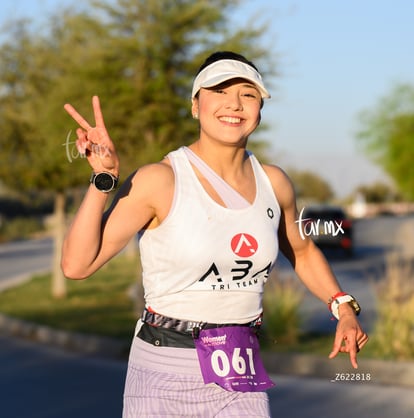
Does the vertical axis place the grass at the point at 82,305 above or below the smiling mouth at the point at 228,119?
above

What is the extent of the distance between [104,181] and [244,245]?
52cm

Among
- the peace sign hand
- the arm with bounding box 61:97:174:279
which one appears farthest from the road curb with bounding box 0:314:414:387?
the peace sign hand

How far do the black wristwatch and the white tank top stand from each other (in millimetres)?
256

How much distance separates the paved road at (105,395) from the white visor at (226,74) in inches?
171

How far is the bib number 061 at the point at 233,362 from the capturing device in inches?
129

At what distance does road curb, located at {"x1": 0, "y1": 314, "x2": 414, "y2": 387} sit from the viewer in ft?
29.0

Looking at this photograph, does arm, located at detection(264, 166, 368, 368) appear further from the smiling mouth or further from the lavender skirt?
the lavender skirt

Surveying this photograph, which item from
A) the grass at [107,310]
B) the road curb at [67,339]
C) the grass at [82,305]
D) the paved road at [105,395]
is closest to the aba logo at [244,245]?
the grass at [107,310]

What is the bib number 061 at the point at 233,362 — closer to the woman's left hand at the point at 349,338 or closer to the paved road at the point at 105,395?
the woman's left hand at the point at 349,338

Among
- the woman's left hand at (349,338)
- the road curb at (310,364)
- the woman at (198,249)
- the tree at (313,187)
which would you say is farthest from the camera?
the tree at (313,187)

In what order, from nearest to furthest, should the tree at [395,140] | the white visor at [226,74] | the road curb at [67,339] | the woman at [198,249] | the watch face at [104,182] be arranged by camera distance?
the watch face at [104,182] < the woman at [198,249] < the white visor at [226,74] < the road curb at [67,339] < the tree at [395,140]

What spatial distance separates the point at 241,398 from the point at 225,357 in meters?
0.16

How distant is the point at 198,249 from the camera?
319cm
